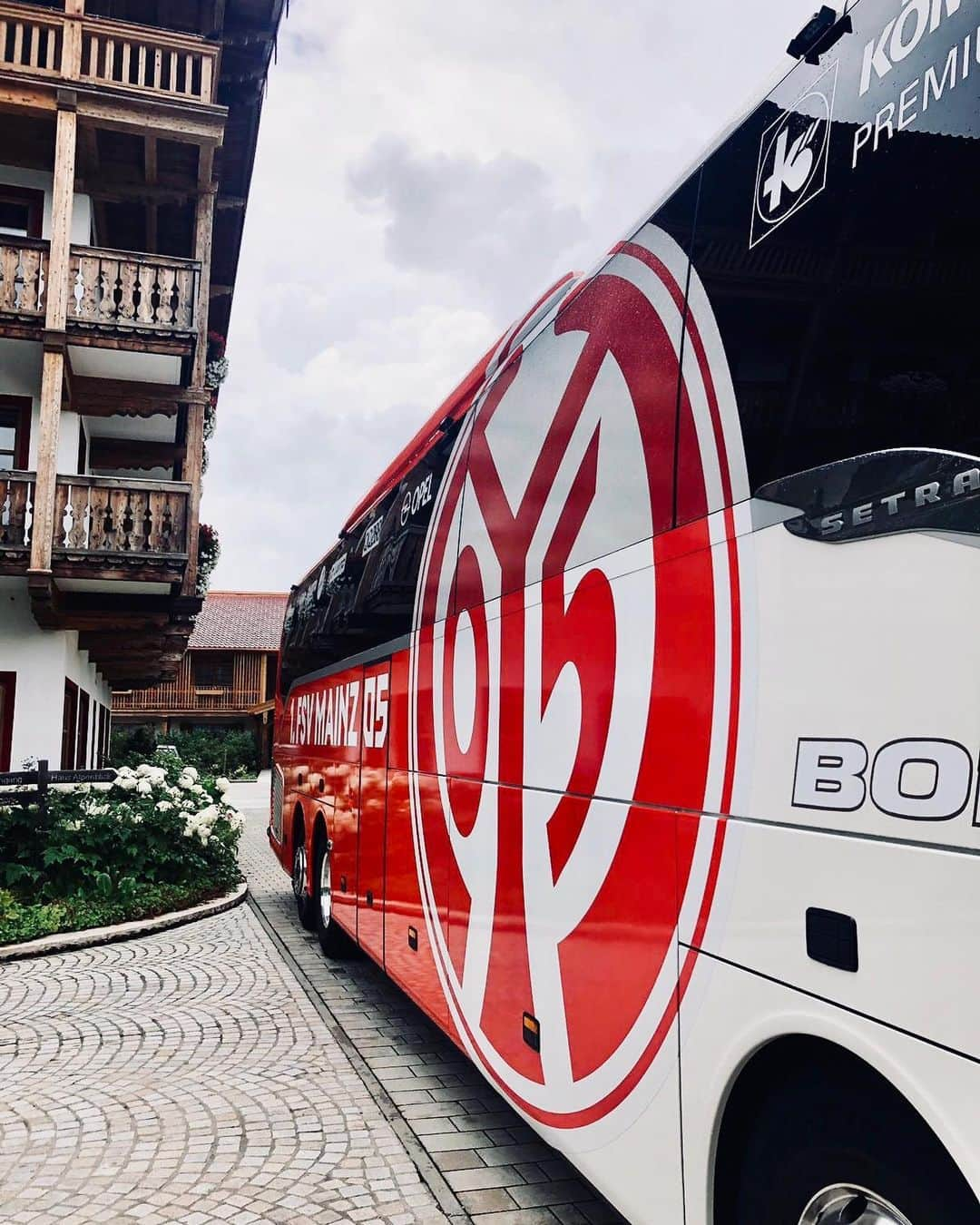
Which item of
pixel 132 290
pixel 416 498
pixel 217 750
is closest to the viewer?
pixel 416 498

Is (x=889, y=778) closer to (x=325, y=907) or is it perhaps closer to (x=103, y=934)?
(x=325, y=907)

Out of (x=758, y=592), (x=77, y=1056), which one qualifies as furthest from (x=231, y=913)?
(x=758, y=592)

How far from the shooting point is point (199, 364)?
51.2 ft

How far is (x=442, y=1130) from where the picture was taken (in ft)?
15.9

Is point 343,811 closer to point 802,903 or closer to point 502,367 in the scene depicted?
point 502,367

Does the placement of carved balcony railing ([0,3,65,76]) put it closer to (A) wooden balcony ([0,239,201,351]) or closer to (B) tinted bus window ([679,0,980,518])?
(A) wooden balcony ([0,239,201,351])

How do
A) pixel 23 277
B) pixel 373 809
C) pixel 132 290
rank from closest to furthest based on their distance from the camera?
pixel 373 809 < pixel 23 277 < pixel 132 290

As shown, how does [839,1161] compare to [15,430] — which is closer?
[839,1161]

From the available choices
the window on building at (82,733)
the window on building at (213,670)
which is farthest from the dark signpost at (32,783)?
the window on building at (213,670)

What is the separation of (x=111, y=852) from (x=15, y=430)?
7.62 m

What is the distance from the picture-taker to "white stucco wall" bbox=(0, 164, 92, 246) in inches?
611

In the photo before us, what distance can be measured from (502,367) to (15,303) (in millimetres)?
11245

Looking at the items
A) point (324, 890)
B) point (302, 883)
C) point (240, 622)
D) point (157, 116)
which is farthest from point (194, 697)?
point (324, 890)

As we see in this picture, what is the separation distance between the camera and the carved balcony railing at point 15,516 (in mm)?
13297
